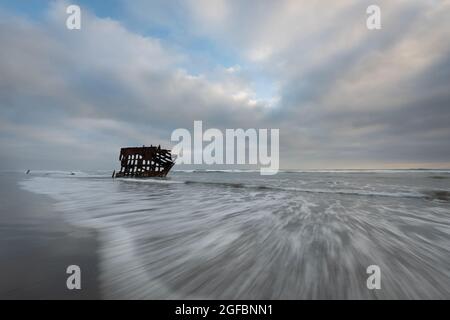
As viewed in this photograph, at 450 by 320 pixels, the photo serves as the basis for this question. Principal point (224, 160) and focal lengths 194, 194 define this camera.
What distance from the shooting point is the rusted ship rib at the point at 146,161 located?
94.5 ft

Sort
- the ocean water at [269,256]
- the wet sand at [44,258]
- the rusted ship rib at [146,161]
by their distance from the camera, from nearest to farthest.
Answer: the wet sand at [44,258], the ocean water at [269,256], the rusted ship rib at [146,161]

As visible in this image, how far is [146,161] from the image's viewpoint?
28.9 metres

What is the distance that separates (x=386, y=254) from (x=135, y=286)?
12.7 ft

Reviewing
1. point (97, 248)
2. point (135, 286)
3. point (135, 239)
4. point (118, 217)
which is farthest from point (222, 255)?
point (118, 217)
